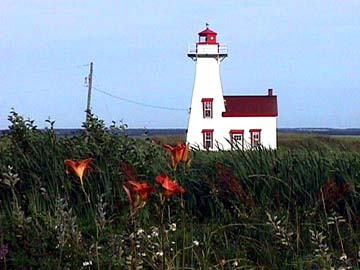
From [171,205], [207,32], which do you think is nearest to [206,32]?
[207,32]

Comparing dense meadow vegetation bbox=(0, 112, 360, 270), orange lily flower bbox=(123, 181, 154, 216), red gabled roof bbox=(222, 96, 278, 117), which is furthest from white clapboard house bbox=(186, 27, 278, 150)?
orange lily flower bbox=(123, 181, 154, 216)

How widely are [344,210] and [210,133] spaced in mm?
30434

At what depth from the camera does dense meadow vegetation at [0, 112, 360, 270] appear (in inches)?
212

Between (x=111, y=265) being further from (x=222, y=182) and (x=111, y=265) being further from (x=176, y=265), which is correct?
(x=222, y=182)

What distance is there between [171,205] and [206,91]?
1174 inches

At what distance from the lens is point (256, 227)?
21.4ft

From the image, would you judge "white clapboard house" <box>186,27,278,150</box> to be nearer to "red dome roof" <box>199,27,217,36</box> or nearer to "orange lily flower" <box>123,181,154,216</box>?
"red dome roof" <box>199,27,217,36</box>

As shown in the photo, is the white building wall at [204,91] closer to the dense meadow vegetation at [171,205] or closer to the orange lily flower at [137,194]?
the dense meadow vegetation at [171,205]

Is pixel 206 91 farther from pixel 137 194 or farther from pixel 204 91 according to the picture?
pixel 137 194

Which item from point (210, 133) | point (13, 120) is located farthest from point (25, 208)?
point (210, 133)

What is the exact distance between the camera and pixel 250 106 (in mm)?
38781

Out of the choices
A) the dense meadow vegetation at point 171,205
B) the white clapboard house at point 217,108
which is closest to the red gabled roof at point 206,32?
the white clapboard house at point 217,108

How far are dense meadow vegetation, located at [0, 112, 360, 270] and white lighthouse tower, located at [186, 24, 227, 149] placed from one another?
90.8ft

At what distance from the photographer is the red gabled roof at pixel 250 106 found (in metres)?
38.4
